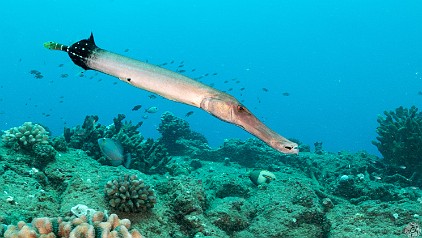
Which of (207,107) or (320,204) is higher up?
(320,204)

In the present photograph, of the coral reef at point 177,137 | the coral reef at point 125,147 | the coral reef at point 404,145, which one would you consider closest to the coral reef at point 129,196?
the coral reef at point 125,147

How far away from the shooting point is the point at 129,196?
17.7 feet

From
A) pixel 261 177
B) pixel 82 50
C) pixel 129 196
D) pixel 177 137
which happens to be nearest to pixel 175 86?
pixel 82 50

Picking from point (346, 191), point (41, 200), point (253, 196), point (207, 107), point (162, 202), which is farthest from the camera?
point (346, 191)

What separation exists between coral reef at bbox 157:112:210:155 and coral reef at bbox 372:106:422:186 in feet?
25.2

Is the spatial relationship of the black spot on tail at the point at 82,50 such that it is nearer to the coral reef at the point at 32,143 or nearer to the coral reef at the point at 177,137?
the coral reef at the point at 32,143

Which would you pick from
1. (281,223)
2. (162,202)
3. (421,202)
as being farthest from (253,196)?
(421,202)

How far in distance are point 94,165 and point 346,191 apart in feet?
20.0

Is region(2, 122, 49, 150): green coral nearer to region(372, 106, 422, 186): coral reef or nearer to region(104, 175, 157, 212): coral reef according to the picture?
region(104, 175, 157, 212): coral reef

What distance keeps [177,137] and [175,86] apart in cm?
1361

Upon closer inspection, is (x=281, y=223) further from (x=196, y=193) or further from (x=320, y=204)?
(x=196, y=193)

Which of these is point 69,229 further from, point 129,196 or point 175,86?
point 129,196

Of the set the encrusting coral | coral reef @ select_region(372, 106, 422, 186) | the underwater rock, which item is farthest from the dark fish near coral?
coral reef @ select_region(372, 106, 422, 186)

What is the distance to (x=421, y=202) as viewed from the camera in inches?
260
